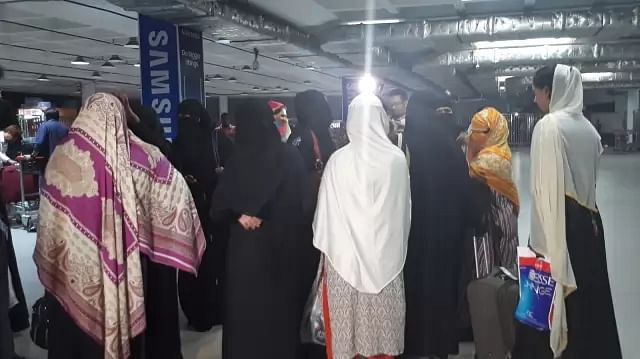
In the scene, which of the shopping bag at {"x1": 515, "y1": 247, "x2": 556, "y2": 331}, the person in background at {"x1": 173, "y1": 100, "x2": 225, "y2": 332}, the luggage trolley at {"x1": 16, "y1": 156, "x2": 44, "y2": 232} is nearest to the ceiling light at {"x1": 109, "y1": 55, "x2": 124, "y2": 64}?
the luggage trolley at {"x1": 16, "y1": 156, "x2": 44, "y2": 232}

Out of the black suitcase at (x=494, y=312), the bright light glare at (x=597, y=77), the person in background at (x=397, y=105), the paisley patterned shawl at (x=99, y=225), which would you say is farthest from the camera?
the bright light glare at (x=597, y=77)

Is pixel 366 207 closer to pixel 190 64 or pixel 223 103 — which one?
pixel 190 64

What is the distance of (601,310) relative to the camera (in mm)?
2514

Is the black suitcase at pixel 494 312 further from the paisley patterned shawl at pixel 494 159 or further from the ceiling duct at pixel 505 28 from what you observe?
the ceiling duct at pixel 505 28

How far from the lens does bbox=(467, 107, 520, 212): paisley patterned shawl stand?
127 inches

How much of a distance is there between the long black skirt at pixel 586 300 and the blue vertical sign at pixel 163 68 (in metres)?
4.24

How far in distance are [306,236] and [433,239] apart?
65 cm

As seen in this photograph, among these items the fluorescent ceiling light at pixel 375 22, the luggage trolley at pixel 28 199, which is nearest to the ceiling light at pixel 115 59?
the luggage trolley at pixel 28 199

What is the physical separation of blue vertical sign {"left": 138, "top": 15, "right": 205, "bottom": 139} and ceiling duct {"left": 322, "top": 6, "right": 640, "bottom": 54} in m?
2.90

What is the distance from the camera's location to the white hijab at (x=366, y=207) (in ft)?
8.16

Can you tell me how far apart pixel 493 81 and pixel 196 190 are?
1468 cm

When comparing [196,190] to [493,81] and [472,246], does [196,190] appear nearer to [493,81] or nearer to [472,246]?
[472,246]

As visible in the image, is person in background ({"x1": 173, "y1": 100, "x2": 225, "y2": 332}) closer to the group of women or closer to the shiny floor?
the shiny floor

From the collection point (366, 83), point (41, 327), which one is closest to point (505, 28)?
point (366, 83)
